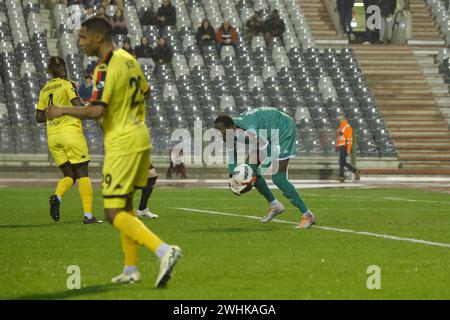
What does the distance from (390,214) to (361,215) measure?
1.73 feet

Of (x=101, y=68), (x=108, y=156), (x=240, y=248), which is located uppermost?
(x=101, y=68)

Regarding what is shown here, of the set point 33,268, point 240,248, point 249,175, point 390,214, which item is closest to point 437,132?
point 390,214

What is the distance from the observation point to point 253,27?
138 feet

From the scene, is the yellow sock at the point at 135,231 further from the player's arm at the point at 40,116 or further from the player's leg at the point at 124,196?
the player's arm at the point at 40,116

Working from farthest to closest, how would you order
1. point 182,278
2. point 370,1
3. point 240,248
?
point 370,1
point 240,248
point 182,278

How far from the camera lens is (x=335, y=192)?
91.9 feet

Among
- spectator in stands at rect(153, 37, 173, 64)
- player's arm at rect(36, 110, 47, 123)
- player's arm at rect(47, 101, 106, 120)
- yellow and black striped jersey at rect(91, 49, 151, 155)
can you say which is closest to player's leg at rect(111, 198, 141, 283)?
yellow and black striped jersey at rect(91, 49, 151, 155)

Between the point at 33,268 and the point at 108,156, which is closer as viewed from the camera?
the point at 108,156

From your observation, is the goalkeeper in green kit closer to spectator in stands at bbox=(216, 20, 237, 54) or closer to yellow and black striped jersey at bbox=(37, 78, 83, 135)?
yellow and black striped jersey at bbox=(37, 78, 83, 135)

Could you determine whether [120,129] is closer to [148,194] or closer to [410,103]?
[148,194]

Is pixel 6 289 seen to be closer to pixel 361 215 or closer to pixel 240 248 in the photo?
pixel 240 248

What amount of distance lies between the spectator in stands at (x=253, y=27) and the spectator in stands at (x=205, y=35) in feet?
6.64

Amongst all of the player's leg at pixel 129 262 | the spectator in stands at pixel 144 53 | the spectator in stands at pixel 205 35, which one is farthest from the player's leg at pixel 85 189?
the spectator in stands at pixel 205 35

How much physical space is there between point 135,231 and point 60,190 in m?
7.48
